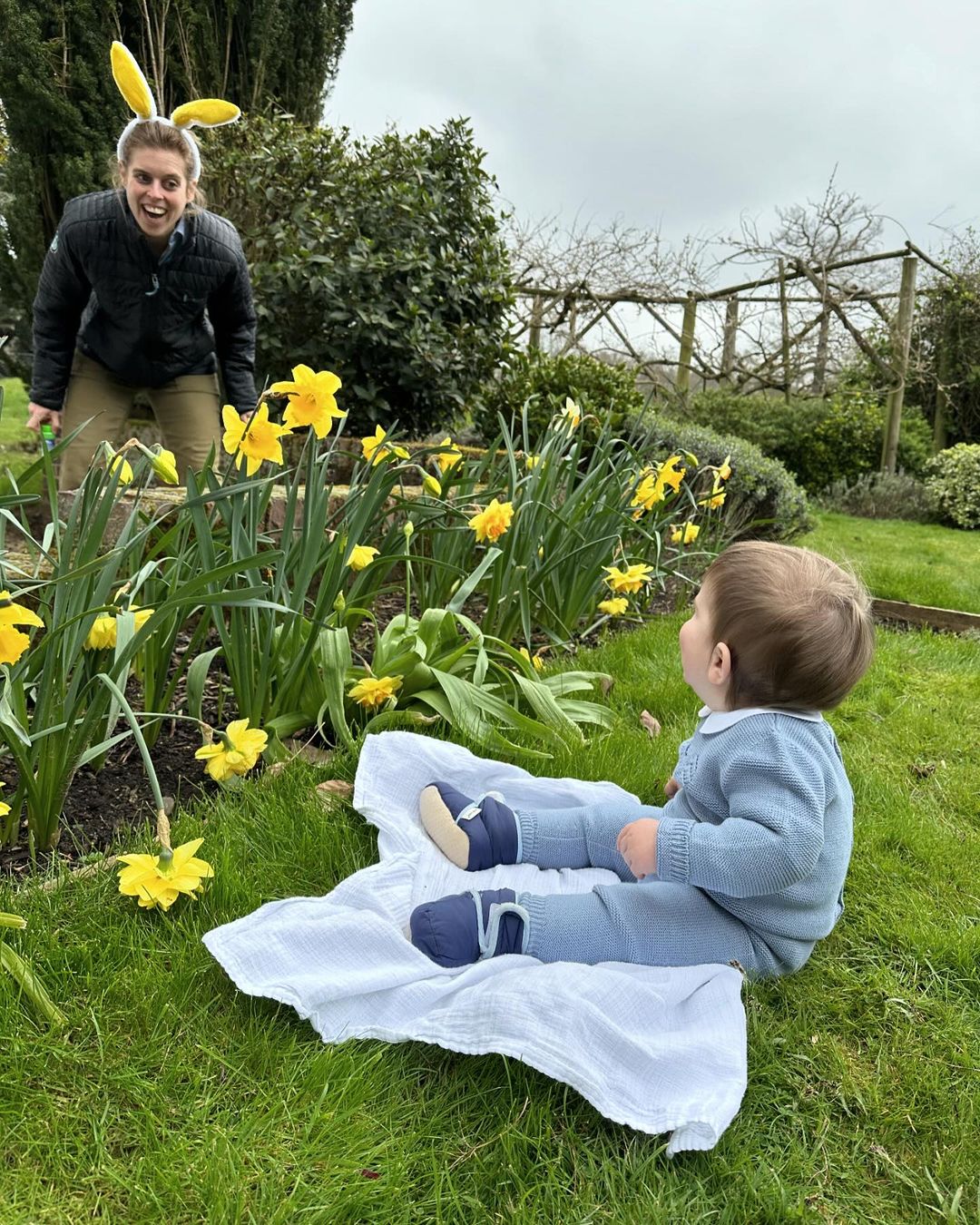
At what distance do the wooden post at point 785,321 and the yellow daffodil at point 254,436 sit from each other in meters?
9.63

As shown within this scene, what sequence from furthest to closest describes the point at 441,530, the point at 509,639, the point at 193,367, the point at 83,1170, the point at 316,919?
the point at 193,367 → the point at 509,639 → the point at 441,530 → the point at 316,919 → the point at 83,1170

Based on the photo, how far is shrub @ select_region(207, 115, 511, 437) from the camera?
4.43 meters

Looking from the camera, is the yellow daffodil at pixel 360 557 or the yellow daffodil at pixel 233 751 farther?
the yellow daffodil at pixel 360 557

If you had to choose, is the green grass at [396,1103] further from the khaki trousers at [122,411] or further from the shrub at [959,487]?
the shrub at [959,487]

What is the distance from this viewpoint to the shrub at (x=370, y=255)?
14.5 ft

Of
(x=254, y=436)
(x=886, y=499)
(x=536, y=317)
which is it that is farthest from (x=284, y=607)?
(x=536, y=317)

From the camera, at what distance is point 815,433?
31.6 feet

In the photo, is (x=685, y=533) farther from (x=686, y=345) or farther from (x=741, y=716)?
(x=686, y=345)

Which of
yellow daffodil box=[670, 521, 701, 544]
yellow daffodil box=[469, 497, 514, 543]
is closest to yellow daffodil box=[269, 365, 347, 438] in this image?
yellow daffodil box=[469, 497, 514, 543]

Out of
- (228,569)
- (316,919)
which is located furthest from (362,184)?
(316,919)

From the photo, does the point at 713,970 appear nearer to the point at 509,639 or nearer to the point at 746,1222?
the point at 746,1222

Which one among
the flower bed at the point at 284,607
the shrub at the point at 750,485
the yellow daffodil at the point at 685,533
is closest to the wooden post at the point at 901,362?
the shrub at the point at 750,485

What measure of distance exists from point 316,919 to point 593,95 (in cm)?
1042

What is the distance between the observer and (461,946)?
1397 mm
